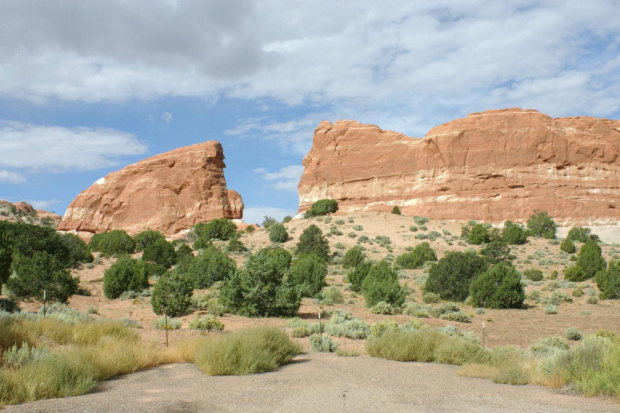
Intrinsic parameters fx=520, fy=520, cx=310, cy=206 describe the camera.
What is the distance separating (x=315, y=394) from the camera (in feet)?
24.9

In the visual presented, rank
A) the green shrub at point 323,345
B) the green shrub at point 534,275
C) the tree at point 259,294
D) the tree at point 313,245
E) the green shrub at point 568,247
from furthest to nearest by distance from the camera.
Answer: the green shrub at point 568,247, the tree at point 313,245, the green shrub at point 534,275, the tree at point 259,294, the green shrub at point 323,345

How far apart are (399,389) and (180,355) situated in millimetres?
4305

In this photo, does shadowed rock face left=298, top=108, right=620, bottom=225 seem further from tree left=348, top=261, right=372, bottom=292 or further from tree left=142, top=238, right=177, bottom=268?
tree left=348, top=261, right=372, bottom=292

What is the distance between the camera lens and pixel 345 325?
14484 mm

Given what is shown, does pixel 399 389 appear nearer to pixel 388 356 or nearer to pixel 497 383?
pixel 497 383

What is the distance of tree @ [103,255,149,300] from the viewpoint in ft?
79.0

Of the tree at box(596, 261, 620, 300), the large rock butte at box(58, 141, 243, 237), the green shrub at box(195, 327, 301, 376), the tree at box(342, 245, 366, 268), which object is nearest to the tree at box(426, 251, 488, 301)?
the tree at box(596, 261, 620, 300)

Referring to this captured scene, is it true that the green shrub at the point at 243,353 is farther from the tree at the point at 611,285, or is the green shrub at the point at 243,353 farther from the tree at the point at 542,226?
the tree at the point at 542,226

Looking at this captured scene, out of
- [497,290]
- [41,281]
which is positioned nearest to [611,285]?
[497,290]

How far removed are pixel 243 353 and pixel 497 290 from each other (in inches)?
654

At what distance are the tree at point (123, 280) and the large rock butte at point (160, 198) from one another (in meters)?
42.6

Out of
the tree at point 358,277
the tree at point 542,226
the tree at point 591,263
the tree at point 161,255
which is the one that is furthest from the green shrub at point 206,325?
the tree at point 542,226

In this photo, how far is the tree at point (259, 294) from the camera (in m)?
17.9

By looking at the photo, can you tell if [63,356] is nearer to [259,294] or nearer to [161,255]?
[259,294]
